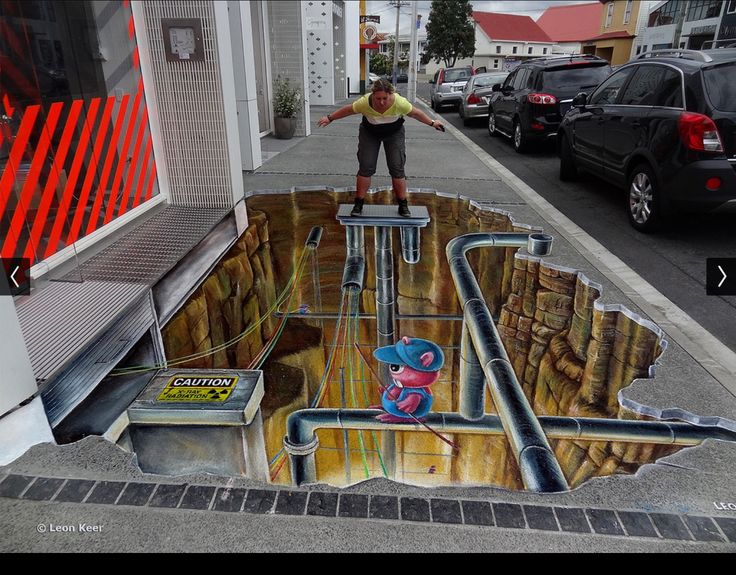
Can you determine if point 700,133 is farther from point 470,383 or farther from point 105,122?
point 105,122

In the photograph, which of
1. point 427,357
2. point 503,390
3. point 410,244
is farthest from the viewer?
point 410,244

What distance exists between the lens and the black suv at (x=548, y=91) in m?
9.82

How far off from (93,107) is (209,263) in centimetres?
207

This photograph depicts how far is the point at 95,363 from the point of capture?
317 centimetres

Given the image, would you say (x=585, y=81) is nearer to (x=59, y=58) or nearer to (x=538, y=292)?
(x=538, y=292)

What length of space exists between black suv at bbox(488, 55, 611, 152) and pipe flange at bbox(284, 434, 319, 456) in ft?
29.4

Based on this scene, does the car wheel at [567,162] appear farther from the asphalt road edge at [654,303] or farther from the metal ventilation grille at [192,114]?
the metal ventilation grille at [192,114]

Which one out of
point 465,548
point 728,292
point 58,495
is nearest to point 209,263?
point 58,495

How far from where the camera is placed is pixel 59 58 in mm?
4848

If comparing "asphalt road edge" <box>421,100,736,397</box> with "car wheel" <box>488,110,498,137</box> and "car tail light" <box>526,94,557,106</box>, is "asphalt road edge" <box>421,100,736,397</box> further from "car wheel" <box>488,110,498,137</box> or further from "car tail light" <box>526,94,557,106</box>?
"car wheel" <box>488,110,498,137</box>

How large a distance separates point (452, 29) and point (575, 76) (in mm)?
65771

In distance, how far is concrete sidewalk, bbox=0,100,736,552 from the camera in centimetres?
201

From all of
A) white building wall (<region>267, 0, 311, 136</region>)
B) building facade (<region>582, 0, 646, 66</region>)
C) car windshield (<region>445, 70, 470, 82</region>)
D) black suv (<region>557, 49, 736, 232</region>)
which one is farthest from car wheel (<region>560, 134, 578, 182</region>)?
building facade (<region>582, 0, 646, 66</region>)

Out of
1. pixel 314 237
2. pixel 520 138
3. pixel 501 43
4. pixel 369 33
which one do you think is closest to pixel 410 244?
pixel 314 237
